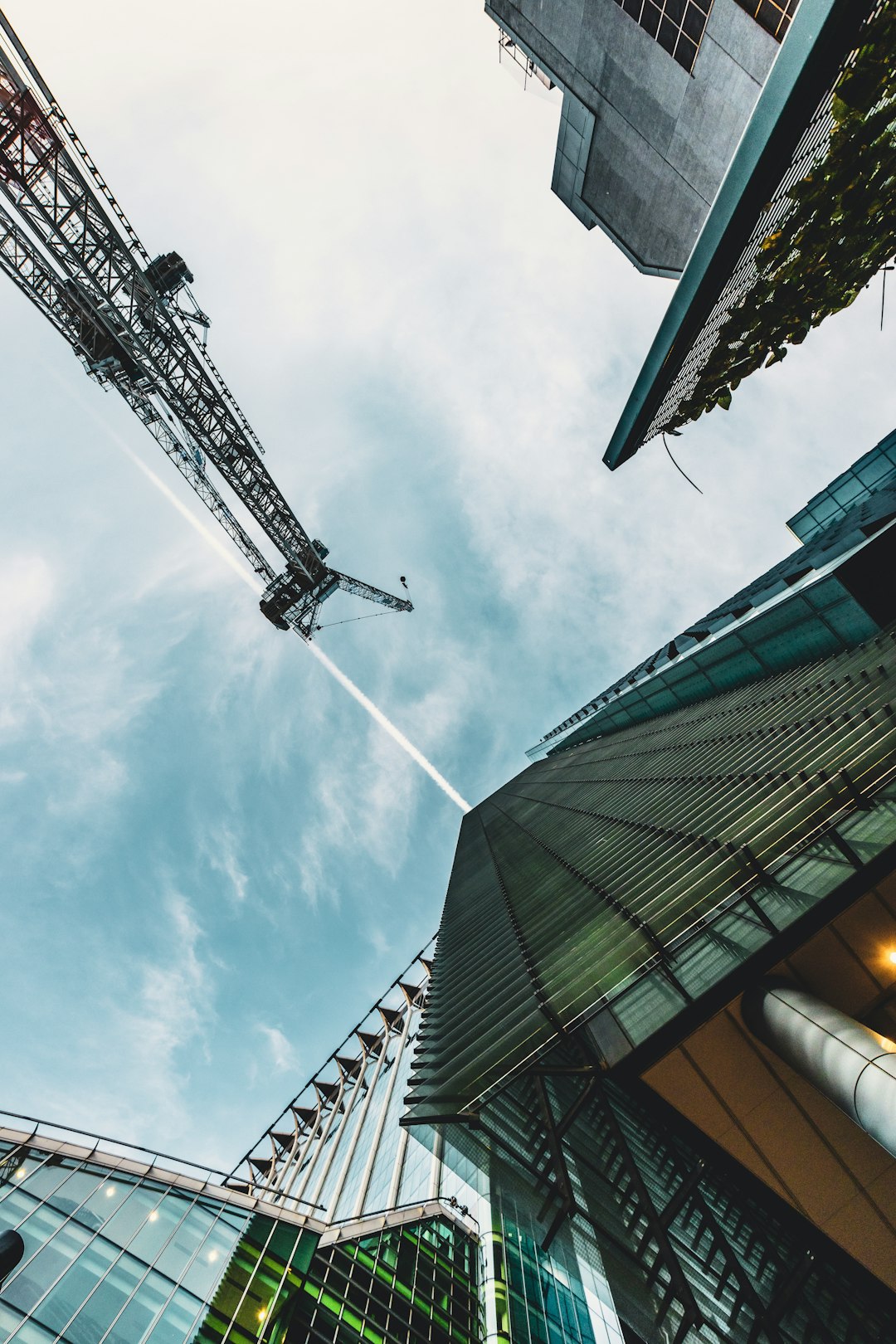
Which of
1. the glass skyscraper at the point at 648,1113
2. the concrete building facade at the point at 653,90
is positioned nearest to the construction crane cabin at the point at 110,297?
the concrete building facade at the point at 653,90

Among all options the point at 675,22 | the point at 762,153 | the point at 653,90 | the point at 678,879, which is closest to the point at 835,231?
the point at 762,153

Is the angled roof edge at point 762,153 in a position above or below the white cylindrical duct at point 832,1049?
above

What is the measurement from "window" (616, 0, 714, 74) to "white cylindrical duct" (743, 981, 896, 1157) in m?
22.1

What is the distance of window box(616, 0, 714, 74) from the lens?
14.3 metres

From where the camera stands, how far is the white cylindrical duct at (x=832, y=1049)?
6.93 metres

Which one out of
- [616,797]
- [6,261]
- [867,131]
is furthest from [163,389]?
[867,131]

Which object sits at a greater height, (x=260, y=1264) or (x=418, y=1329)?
(x=418, y=1329)

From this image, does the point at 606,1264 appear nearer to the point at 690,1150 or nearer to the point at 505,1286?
the point at 690,1150

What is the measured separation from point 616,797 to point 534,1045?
1724 cm

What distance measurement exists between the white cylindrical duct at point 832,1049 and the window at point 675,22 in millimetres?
22069

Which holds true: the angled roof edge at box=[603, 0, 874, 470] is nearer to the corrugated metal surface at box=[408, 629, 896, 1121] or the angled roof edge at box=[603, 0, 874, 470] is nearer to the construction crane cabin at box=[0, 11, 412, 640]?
the corrugated metal surface at box=[408, 629, 896, 1121]

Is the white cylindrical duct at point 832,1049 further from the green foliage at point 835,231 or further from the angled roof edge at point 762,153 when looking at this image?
the angled roof edge at point 762,153

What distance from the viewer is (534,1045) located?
9781 mm

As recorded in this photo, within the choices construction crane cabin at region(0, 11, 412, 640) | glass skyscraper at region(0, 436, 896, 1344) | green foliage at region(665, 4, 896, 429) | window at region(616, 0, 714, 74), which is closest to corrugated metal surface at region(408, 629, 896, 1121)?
glass skyscraper at region(0, 436, 896, 1344)
